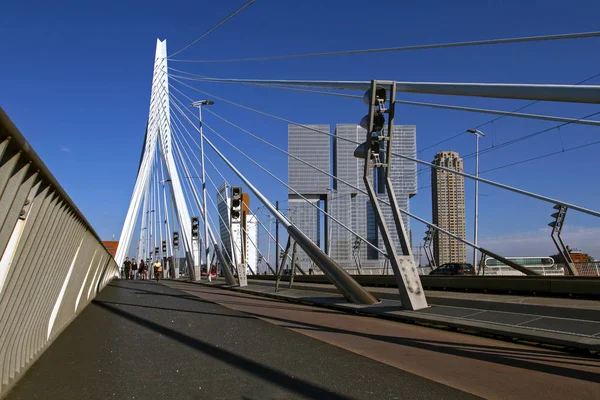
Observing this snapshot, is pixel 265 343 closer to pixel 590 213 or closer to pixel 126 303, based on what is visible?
pixel 590 213

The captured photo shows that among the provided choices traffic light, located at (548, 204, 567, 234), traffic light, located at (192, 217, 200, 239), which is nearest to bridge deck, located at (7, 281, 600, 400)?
traffic light, located at (548, 204, 567, 234)

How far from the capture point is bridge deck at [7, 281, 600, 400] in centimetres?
517

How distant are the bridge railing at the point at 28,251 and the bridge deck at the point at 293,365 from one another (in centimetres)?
34

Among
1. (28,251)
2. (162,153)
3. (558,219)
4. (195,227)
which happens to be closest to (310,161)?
(195,227)

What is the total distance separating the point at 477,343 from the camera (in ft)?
25.9

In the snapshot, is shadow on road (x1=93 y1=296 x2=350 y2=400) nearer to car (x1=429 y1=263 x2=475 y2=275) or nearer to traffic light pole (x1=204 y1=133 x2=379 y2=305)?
traffic light pole (x1=204 y1=133 x2=379 y2=305)

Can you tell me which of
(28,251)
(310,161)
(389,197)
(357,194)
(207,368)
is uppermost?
(310,161)

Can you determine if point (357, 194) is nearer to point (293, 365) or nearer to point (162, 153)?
point (162, 153)

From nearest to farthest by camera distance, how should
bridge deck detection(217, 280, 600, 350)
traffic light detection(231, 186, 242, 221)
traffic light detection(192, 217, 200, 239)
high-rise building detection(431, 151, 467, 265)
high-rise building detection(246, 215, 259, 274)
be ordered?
bridge deck detection(217, 280, 600, 350) → traffic light detection(231, 186, 242, 221) → high-rise building detection(246, 215, 259, 274) → traffic light detection(192, 217, 200, 239) → high-rise building detection(431, 151, 467, 265)

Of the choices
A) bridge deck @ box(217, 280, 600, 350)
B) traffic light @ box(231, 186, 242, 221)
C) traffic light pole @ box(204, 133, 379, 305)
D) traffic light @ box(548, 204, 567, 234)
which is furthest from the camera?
traffic light @ box(231, 186, 242, 221)

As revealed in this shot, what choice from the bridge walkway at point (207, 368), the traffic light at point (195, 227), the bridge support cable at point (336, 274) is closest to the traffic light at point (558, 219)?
the bridge support cable at point (336, 274)

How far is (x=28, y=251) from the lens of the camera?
5.28 meters

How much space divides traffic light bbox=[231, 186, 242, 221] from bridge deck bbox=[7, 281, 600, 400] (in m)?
15.3

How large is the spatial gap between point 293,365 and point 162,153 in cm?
2774
